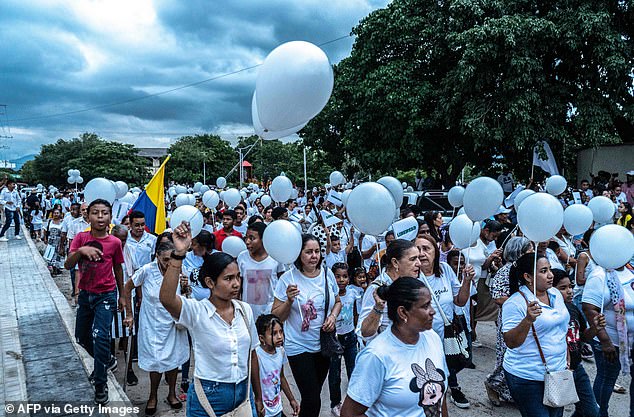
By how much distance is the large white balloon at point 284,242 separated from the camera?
142 inches

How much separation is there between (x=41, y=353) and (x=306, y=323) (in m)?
3.49

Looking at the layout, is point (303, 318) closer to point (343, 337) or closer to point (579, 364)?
point (343, 337)

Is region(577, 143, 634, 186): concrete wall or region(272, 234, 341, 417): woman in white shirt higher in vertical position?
region(577, 143, 634, 186): concrete wall

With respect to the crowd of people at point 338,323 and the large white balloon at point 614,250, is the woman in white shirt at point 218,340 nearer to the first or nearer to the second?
the crowd of people at point 338,323

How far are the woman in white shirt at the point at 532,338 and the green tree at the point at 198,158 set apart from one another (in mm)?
42303

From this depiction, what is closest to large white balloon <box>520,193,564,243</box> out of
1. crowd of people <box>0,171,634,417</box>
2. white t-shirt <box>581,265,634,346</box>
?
crowd of people <box>0,171,634,417</box>

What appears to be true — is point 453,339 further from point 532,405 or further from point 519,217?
point 519,217

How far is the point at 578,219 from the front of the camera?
209 inches

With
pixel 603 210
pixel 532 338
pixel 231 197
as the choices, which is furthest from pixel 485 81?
pixel 532 338

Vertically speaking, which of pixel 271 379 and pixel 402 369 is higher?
pixel 402 369

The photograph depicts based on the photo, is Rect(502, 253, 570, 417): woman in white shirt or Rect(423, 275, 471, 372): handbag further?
Rect(423, 275, 471, 372): handbag

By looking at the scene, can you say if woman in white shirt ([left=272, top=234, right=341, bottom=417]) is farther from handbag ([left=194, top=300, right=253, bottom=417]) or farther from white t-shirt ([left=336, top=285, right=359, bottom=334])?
handbag ([left=194, top=300, right=253, bottom=417])

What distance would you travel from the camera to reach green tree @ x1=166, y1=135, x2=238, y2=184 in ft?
154

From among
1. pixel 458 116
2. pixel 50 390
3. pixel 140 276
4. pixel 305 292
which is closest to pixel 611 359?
pixel 305 292
